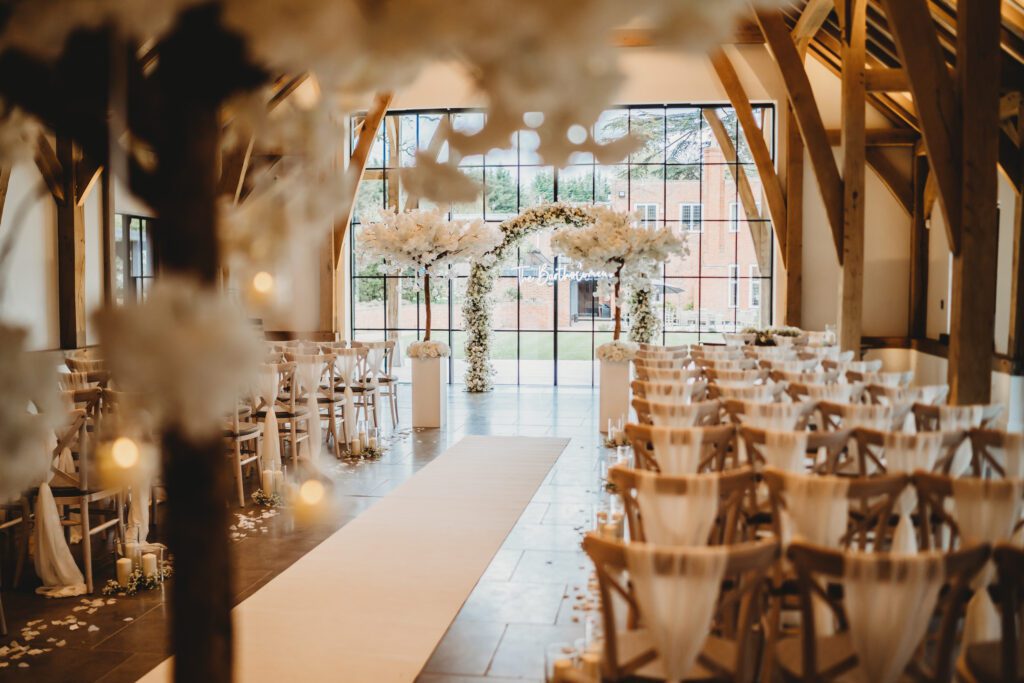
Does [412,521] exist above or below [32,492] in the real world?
below

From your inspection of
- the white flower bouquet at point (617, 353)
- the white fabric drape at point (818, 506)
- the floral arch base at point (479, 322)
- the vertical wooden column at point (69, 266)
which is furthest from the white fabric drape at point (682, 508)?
the floral arch base at point (479, 322)

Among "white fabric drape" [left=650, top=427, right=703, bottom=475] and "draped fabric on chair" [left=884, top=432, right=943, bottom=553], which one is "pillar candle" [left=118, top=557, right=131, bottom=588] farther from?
"draped fabric on chair" [left=884, top=432, right=943, bottom=553]

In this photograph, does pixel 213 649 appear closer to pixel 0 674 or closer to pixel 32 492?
pixel 0 674

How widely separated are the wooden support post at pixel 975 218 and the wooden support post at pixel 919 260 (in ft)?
27.0

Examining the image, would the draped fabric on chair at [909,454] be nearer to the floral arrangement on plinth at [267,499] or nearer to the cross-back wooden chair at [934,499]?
the cross-back wooden chair at [934,499]

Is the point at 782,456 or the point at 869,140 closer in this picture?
the point at 782,456

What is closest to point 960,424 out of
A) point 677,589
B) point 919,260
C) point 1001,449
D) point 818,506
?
point 1001,449

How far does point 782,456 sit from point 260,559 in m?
3.44

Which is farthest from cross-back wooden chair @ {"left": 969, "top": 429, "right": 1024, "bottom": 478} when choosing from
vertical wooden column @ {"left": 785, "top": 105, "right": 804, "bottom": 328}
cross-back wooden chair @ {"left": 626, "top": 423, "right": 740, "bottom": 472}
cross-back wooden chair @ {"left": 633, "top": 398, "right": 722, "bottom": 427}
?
vertical wooden column @ {"left": 785, "top": 105, "right": 804, "bottom": 328}

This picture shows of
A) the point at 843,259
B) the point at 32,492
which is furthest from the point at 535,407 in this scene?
the point at 32,492

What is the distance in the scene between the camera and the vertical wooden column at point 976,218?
7.23 metres

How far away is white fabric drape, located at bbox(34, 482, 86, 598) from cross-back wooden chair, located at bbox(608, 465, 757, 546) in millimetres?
3422

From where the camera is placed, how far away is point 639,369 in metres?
8.37

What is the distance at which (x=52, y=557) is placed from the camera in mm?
5277
